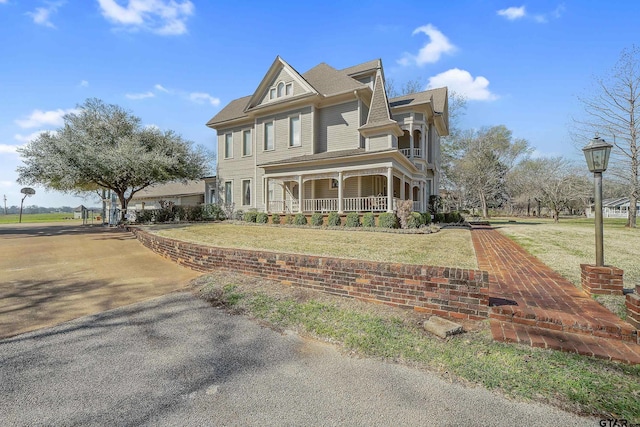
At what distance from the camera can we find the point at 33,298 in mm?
4852

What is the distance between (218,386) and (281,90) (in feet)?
65.2

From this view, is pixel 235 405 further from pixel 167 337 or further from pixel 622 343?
pixel 622 343

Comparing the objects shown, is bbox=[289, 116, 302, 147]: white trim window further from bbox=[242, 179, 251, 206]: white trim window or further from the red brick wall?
the red brick wall

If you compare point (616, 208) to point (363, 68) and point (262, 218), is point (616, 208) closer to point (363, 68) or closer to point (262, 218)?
point (363, 68)

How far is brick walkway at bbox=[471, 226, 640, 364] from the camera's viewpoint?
9.61ft

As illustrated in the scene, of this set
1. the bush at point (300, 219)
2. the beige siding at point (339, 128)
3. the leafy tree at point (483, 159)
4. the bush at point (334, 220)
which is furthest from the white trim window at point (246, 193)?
the leafy tree at point (483, 159)

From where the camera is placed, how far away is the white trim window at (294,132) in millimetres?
19156

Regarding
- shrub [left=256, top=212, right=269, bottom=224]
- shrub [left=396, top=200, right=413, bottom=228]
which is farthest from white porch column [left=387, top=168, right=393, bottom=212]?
shrub [left=256, top=212, right=269, bottom=224]

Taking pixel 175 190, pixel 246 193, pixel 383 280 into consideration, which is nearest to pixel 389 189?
pixel 383 280

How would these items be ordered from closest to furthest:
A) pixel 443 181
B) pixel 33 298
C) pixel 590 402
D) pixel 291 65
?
pixel 590 402
pixel 33 298
pixel 291 65
pixel 443 181

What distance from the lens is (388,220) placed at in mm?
12953

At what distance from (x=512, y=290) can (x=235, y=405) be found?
14.0 feet

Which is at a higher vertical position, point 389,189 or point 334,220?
point 389,189

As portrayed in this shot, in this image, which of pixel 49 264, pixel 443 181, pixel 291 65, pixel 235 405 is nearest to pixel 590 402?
pixel 235 405
